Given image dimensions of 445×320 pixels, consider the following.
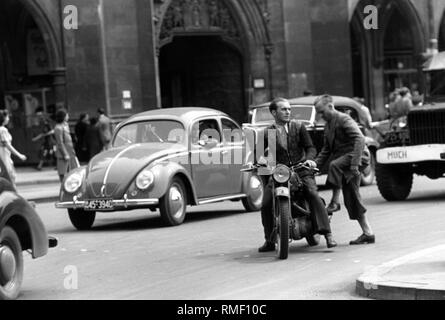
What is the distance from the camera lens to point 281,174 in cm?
1259

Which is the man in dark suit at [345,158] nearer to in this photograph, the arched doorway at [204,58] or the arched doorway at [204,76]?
the arched doorway at [204,58]

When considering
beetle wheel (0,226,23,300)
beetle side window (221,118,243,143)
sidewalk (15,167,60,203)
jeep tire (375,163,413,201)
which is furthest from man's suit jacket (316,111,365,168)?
sidewalk (15,167,60,203)

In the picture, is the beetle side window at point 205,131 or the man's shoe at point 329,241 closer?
the man's shoe at point 329,241

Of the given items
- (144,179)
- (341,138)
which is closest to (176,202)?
(144,179)

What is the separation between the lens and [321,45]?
121ft

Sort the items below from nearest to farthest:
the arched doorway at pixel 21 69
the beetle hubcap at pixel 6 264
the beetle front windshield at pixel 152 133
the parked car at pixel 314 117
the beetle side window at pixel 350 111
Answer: the beetle hubcap at pixel 6 264 → the beetle front windshield at pixel 152 133 → the parked car at pixel 314 117 → the beetle side window at pixel 350 111 → the arched doorway at pixel 21 69

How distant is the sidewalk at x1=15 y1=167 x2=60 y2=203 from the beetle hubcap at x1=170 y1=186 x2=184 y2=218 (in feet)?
23.4

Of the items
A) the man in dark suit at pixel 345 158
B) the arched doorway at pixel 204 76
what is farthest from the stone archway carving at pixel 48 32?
the man in dark suit at pixel 345 158

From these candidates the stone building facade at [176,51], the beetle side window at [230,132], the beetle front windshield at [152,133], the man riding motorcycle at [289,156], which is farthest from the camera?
the stone building facade at [176,51]

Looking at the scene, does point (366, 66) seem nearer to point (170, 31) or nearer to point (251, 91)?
point (251, 91)

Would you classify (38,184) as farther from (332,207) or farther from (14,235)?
(14,235)

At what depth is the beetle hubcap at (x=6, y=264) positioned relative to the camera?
10.0 meters

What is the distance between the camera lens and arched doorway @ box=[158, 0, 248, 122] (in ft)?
114
